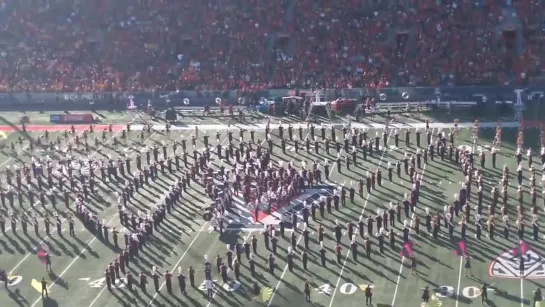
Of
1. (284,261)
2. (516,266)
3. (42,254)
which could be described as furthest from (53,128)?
(516,266)

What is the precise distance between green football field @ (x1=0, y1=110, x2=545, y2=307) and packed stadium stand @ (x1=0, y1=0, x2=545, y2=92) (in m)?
10.0

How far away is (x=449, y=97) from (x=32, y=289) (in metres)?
19.3

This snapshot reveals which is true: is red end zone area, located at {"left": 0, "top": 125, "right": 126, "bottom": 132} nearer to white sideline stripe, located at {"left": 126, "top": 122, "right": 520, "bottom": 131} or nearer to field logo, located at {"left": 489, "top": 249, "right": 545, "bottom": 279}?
white sideline stripe, located at {"left": 126, "top": 122, "right": 520, "bottom": 131}

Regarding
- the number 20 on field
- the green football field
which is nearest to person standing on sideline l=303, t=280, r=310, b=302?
the green football field

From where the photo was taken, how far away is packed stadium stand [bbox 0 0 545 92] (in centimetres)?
4269

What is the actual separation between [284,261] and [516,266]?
5637 millimetres

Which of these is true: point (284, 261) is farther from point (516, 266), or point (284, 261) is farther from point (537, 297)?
point (537, 297)

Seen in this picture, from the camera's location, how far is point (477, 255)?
26.3m

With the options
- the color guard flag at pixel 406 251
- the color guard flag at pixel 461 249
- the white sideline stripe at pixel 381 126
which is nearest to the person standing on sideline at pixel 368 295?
the color guard flag at pixel 406 251

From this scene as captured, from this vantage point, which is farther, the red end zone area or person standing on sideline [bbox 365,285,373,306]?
the red end zone area

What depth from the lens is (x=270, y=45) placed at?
4631 centimetres

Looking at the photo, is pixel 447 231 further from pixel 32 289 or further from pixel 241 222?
pixel 32 289

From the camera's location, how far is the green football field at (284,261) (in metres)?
24.9

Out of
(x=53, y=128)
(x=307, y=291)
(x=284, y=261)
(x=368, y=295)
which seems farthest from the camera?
(x=53, y=128)
